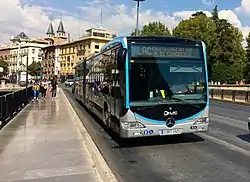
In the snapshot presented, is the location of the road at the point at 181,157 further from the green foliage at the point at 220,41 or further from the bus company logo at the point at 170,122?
the green foliage at the point at 220,41

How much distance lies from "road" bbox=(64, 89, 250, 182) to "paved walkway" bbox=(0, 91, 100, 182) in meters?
0.67

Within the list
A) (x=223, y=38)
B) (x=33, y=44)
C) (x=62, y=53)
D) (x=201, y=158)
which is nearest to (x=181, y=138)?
(x=201, y=158)

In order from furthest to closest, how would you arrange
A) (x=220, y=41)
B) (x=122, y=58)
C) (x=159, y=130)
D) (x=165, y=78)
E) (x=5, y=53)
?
(x=5, y=53) < (x=220, y=41) < (x=165, y=78) < (x=159, y=130) < (x=122, y=58)

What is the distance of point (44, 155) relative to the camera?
8617mm

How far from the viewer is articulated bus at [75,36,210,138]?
959 centimetres

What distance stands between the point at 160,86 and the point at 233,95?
2624 cm

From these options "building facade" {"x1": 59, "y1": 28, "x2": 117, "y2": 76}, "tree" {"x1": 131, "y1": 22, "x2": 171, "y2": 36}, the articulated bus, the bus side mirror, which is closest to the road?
the articulated bus

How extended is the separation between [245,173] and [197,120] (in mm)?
3111

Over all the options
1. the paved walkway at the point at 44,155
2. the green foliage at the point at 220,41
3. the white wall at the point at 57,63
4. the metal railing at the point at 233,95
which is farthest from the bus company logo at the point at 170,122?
the white wall at the point at 57,63

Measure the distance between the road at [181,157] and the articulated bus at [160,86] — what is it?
20.5 inches

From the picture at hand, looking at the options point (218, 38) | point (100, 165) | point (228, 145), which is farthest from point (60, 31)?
point (100, 165)

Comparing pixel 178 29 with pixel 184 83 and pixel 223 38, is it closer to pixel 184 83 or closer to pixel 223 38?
pixel 223 38

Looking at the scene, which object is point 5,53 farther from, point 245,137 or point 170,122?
point 170,122

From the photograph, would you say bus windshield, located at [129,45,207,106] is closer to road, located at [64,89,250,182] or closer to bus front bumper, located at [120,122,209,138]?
bus front bumper, located at [120,122,209,138]
